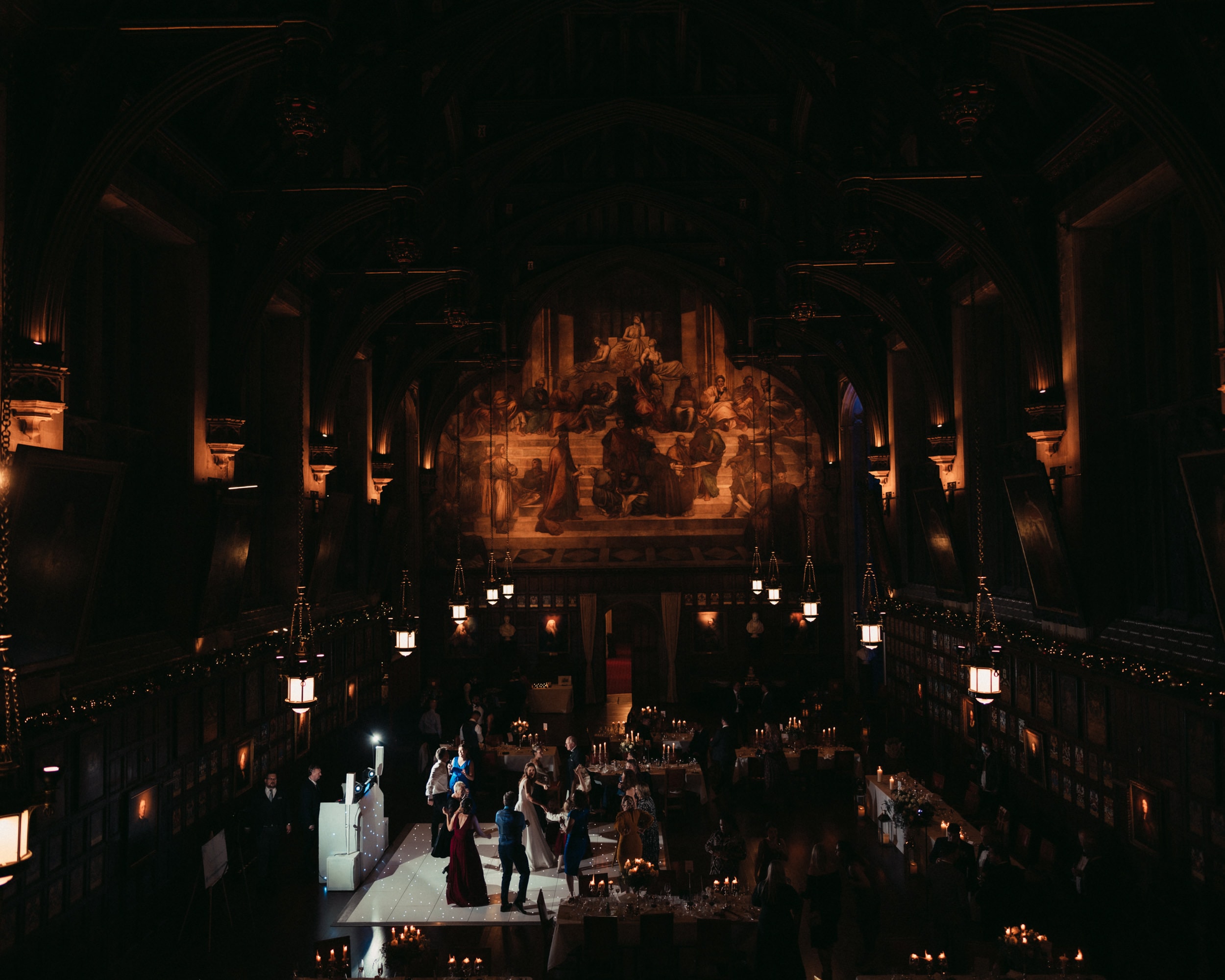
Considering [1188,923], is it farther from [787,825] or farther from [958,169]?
[958,169]

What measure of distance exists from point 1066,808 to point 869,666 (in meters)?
12.1

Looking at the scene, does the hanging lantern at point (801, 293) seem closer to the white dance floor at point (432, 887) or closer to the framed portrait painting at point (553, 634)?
the white dance floor at point (432, 887)

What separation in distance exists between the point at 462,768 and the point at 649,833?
10.2 ft

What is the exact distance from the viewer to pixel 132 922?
9672 mm

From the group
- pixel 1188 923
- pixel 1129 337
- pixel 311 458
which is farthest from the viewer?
pixel 311 458

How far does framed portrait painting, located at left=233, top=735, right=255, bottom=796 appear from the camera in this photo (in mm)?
12500

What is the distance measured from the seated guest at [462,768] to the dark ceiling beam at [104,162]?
23.4 ft

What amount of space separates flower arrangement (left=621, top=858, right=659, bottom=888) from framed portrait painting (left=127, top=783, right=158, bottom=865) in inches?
205

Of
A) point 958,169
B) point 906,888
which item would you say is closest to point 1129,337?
point 958,169

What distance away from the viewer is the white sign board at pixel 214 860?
31.8 feet

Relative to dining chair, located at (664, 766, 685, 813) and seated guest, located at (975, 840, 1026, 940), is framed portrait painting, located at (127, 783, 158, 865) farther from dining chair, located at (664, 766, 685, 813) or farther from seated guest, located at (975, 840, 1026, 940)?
seated guest, located at (975, 840, 1026, 940)

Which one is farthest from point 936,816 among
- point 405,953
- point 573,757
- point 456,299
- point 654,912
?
point 456,299

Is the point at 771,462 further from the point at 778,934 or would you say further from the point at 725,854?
the point at 778,934

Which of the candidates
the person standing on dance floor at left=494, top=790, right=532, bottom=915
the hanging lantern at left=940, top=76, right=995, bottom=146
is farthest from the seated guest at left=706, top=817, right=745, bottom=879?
the hanging lantern at left=940, top=76, right=995, bottom=146
